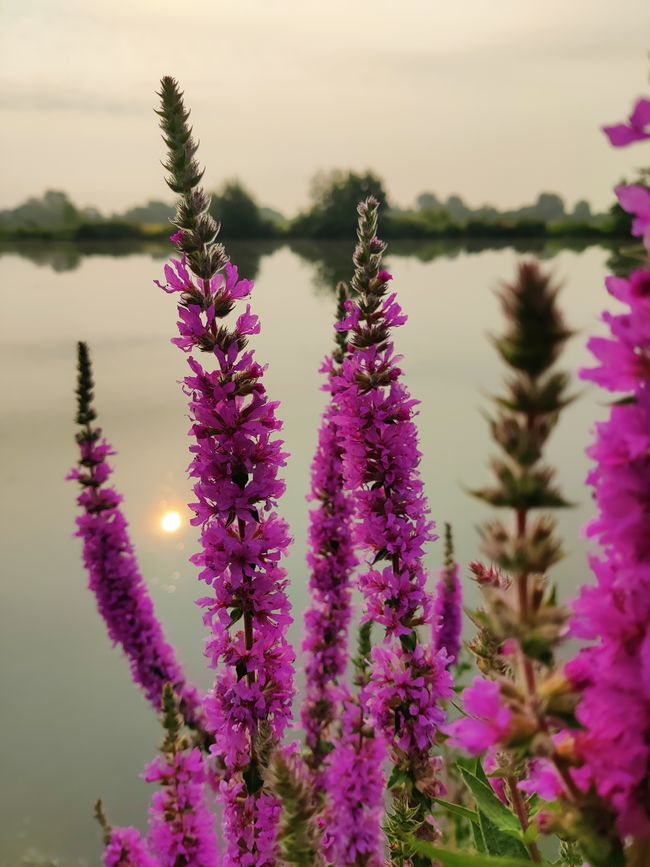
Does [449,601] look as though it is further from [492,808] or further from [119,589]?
[492,808]

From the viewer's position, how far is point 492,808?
85.7 inches

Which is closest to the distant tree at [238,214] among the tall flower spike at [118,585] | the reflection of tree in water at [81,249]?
the reflection of tree in water at [81,249]

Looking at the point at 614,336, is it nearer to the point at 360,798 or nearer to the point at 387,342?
the point at 387,342

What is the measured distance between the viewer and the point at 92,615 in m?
8.39

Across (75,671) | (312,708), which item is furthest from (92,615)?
(312,708)

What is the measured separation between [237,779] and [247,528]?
1.00 meters

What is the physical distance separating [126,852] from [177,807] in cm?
92

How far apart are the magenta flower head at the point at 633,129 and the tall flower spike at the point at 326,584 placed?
2887mm

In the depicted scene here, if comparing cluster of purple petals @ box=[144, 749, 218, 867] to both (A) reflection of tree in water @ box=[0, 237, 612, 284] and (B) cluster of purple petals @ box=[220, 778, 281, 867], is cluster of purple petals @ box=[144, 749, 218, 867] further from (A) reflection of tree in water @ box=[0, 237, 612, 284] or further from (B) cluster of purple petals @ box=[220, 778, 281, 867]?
(A) reflection of tree in water @ box=[0, 237, 612, 284]

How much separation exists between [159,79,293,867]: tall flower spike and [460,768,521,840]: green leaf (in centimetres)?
72

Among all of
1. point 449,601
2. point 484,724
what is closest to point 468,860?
point 484,724

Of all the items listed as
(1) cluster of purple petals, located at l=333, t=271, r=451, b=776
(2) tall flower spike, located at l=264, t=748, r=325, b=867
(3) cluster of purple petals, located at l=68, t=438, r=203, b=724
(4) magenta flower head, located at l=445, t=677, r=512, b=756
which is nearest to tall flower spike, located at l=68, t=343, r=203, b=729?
(3) cluster of purple petals, located at l=68, t=438, r=203, b=724

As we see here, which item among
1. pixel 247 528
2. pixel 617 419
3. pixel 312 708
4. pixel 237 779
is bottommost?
pixel 312 708

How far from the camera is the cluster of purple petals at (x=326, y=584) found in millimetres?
4445
